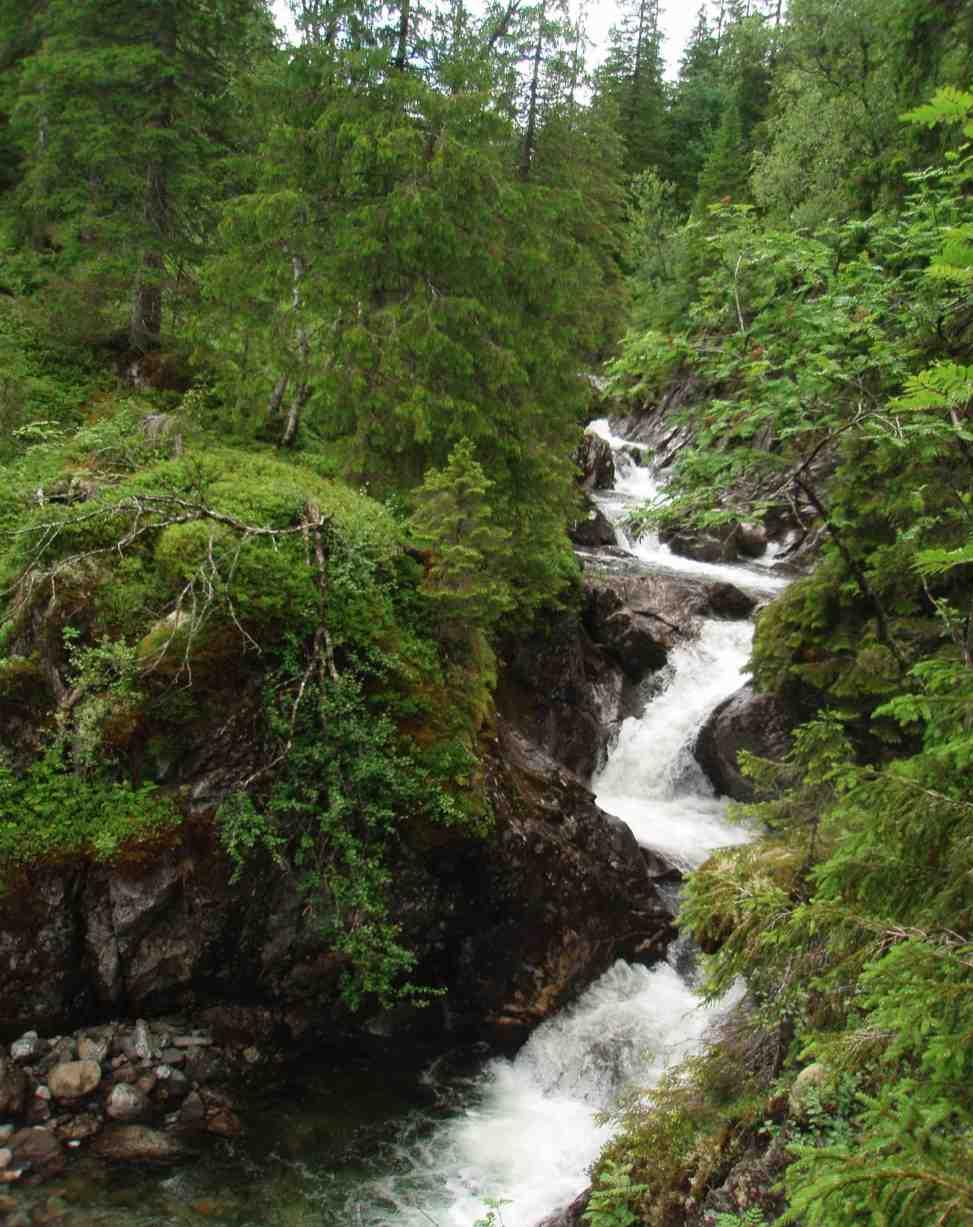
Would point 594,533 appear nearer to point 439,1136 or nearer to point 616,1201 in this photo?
point 439,1136

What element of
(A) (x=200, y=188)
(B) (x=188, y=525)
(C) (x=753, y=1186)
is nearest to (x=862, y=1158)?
(C) (x=753, y=1186)

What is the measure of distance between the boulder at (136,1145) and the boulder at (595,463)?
63.9ft

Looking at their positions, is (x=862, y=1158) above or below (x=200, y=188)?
below

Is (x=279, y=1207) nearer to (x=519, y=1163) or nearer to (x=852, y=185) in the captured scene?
(x=519, y=1163)

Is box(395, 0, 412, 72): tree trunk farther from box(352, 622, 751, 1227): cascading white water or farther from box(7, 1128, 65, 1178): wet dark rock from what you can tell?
box(7, 1128, 65, 1178): wet dark rock

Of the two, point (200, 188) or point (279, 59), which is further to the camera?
point (200, 188)

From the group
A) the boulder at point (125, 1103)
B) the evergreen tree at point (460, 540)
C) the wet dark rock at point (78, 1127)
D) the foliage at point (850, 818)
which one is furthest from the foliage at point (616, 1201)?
the evergreen tree at point (460, 540)

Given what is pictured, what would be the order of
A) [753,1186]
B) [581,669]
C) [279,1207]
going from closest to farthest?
[753,1186] → [279,1207] → [581,669]

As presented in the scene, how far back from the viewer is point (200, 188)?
1473 cm

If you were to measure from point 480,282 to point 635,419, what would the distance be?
2234 cm

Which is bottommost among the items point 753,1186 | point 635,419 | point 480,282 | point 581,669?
point 753,1186

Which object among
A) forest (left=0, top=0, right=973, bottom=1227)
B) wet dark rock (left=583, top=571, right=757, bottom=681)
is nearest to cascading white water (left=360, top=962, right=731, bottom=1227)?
forest (left=0, top=0, right=973, bottom=1227)

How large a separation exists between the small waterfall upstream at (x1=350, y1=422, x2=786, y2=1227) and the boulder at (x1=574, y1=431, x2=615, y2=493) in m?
12.7

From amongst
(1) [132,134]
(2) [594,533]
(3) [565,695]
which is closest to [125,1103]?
(3) [565,695]
